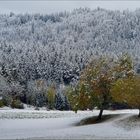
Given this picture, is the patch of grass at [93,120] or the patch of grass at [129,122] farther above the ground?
the patch of grass at [129,122]

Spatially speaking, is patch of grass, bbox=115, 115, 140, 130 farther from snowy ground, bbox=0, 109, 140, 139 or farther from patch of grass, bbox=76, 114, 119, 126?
patch of grass, bbox=76, 114, 119, 126

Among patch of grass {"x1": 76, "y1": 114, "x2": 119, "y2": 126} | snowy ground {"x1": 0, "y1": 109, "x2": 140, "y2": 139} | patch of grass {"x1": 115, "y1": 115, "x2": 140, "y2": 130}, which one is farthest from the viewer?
patch of grass {"x1": 76, "y1": 114, "x2": 119, "y2": 126}

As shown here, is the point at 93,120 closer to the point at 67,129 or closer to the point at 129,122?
the point at 129,122

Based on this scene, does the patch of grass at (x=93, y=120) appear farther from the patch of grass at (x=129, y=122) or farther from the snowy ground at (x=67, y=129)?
the patch of grass at (x=129, y=122)

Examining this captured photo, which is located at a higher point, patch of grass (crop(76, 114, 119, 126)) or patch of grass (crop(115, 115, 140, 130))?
patch of grass (crop(115, 115, 140, 130))

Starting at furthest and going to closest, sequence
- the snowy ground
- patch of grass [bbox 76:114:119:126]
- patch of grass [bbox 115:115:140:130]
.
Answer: patch of grass [bbox 76:114:119:126] → patch of grass [bbox 115:115:140:130] → the snowy ground

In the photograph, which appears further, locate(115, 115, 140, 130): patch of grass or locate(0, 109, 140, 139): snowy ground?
locate(115, 115, 140, 130): patch of grass

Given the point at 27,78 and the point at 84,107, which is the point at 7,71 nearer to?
the point at 27,78

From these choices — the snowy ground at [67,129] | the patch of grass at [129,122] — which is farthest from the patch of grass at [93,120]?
the patch of grass at [129,122]

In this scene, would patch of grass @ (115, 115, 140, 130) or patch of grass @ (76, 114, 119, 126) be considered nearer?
patch of grass @ (115, 115, 140, 130)

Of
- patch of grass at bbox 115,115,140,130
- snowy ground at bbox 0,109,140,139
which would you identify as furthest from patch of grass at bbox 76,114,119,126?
patch of grass at bbox 115,115,140,130

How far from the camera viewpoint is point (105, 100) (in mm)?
81188

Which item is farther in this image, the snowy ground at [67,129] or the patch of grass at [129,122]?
the patch of grass at [129,122]

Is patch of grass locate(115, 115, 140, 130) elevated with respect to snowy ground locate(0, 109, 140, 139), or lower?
elevated
